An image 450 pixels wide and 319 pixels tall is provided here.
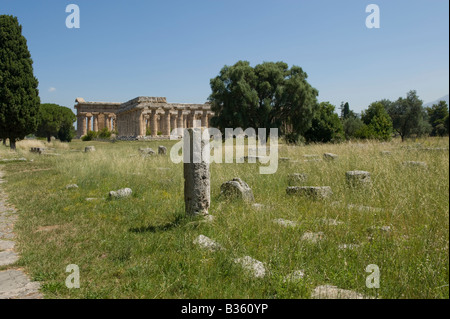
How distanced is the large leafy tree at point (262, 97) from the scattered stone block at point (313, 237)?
1954 centimetres

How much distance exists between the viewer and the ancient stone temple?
187 feet

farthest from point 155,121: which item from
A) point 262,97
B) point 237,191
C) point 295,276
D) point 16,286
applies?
point 295,276

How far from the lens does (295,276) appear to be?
11.7ft

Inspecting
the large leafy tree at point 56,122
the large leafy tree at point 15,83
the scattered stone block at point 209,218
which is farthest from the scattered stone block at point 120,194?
the large leafy tree at point 56,122

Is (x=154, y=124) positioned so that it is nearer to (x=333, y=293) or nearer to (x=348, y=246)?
(x=348, y=246)

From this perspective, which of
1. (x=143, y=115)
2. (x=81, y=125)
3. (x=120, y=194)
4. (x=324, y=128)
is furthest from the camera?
(x=81, y=125)

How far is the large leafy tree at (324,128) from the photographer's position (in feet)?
88.3

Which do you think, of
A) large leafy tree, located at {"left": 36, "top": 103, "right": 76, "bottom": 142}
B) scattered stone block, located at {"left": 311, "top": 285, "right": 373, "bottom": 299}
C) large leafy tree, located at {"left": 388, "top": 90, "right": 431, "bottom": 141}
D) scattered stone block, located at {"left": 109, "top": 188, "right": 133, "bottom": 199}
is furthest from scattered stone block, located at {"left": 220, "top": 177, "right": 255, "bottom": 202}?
large leafy tree, located at {"left": 36, "top": 103, "right": 76, "bottom": 142}

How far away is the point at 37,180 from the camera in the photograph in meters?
11.6

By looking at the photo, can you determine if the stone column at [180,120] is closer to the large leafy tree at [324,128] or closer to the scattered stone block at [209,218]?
the large leafy tree at [324,128]

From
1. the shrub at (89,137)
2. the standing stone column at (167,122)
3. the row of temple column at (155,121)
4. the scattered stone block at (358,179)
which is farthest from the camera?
the standing stone column at (167,122)

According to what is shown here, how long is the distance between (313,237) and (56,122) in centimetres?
4515
